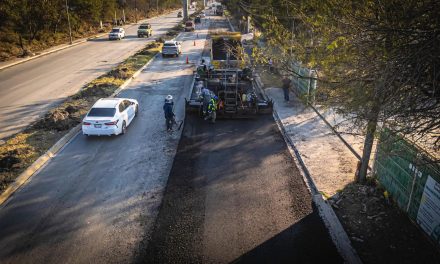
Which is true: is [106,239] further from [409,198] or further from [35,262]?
[409,198]

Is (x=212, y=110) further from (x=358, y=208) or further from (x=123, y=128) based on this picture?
(x=358, y=208)

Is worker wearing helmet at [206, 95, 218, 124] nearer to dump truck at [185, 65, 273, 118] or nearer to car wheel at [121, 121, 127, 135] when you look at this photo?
dump truck at [185, 65, 273, 118]

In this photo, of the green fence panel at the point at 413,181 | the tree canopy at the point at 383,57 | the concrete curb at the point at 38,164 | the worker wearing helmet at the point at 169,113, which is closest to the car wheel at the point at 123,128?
the worker wearing helmet at the point at 169,113

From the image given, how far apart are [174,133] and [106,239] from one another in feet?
25.2

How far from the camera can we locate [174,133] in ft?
52.7

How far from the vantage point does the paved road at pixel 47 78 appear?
1900cm

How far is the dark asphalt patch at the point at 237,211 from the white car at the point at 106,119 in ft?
11.0

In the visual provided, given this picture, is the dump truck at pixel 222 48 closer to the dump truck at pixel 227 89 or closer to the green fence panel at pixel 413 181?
the dump truck at pixel 227 89

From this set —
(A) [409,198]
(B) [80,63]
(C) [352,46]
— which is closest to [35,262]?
(C) [352,46]

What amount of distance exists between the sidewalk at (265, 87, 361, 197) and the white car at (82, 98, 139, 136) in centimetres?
772

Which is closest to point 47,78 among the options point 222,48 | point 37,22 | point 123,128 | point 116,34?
point 222,48

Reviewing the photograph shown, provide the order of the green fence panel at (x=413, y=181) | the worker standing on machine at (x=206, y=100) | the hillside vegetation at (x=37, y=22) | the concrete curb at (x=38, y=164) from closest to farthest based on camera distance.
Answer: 1. the green fence panel at (x=413, y=181)
2. the concrete curb at (x=38, y=164)
3. the worker standing on machine at (x=206, y=100)
4. the hillside vegetation at (x=37, y=22)

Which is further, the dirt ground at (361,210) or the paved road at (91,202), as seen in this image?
the paved road at (91,202)

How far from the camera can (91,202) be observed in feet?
34.6
